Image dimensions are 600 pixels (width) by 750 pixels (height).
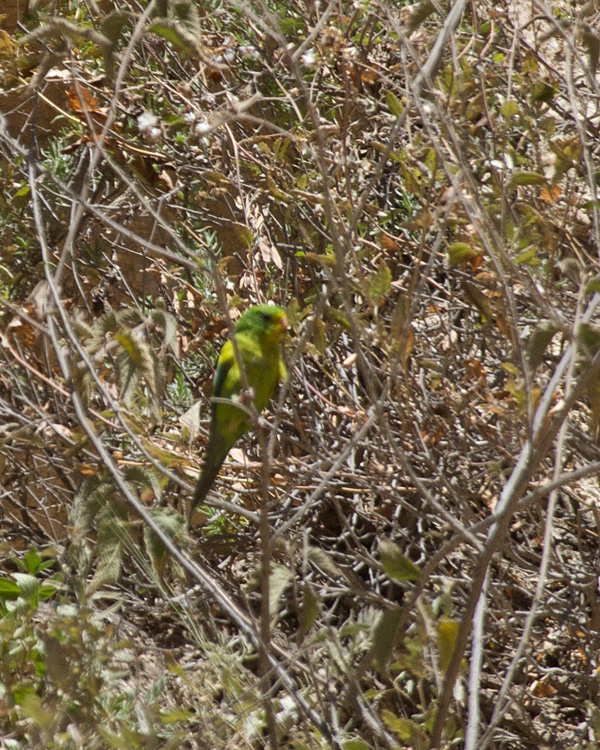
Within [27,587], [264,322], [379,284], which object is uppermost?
[379,284]

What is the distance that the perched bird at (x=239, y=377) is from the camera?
2.79m

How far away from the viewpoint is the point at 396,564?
56.6 inches

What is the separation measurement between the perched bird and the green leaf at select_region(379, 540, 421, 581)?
1.28 meters

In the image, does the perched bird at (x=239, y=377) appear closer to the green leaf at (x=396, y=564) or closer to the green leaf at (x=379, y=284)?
the green leaf at (x=379, y=284)

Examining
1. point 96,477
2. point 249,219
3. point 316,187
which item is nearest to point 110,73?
point 96,477

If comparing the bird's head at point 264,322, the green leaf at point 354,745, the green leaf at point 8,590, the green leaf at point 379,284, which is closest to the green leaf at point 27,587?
the green leaf at point 8,590

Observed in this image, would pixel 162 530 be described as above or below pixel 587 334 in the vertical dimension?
below

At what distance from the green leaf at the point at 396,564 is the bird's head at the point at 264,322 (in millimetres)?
1638

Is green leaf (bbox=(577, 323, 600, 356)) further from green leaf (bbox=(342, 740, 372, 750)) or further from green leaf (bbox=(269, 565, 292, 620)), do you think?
green leaf (bbox=(342, 740, 372, 750))

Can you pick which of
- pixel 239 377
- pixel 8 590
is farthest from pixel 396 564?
pixel 8 590

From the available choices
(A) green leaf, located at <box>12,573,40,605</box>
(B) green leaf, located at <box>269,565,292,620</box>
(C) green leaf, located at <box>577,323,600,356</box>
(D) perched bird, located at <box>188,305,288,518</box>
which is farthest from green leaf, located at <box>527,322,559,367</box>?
(A) green leaf, located at <box>12,573,40,605</box>

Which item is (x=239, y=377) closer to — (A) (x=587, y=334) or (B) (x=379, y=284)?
(B) (x=379, y=284)

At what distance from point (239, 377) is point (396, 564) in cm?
154

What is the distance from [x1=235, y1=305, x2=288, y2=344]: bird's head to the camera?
304 centimetres
